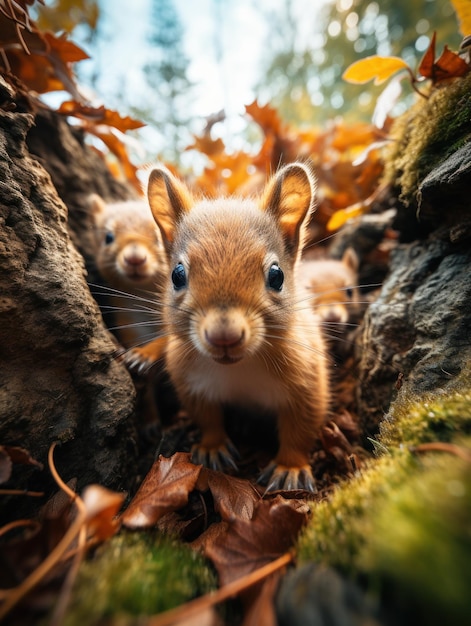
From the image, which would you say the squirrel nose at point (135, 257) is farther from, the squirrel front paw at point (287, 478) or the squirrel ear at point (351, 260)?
the squirrel ear at point (351, 260)

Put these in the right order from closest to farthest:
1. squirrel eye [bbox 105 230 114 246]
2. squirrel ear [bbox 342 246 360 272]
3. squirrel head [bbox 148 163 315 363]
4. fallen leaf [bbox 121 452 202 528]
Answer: fallen leaf [bbox 121 452 202 528]
squirrel head [bbox 148 163 315 363]
squirrel eye [bbox 105 230 114 246]
squirrel ear [bbox 342 246 360 272]

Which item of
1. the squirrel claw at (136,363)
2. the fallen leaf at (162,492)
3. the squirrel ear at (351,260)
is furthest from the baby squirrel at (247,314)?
the squirrel ear at (351,260)

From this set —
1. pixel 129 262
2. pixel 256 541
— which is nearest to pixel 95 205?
pixel 129 262

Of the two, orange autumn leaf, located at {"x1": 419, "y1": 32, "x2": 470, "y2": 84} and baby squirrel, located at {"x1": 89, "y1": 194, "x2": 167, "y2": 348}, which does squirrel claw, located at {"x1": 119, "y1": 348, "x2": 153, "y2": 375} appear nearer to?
baby squirrel, located at {"x1": 89, "y1": 194, "x2": 167, "y2": 348}

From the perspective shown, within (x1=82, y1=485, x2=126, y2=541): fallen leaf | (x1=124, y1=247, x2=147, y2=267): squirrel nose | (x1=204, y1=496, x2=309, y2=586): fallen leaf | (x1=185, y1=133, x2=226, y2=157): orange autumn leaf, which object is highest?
(x1=185, y1=133, x2=226, y2=157): orange autumn leaf

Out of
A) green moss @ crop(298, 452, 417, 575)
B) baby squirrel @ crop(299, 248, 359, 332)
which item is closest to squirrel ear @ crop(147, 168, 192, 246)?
baby squirrel @ crop(299, 248, 359, 332)

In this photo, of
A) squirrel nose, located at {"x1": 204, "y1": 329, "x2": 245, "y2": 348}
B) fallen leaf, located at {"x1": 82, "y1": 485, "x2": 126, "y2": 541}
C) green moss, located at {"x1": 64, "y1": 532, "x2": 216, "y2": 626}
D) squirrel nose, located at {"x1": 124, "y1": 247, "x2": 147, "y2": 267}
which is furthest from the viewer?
squirrel nose, located at {"x1": 124, "y1": 247, "x2": 147, "y2": 267}

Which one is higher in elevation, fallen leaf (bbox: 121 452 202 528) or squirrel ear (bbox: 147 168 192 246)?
squirrel ear (bbox: 147 168 192 246)

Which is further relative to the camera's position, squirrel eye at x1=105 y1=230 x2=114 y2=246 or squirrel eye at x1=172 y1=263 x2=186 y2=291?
squirrel eye at x1=105 y1=230 x2=114 y2=246

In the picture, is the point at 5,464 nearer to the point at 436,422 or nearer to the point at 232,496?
the point at 232,496
